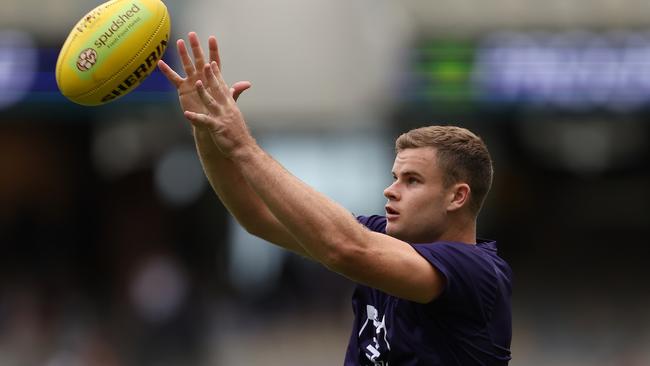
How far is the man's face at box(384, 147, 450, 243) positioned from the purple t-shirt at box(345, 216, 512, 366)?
0.51 feet

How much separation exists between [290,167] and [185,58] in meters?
14.7

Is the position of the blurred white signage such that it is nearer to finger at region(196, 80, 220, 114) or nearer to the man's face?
the man's face

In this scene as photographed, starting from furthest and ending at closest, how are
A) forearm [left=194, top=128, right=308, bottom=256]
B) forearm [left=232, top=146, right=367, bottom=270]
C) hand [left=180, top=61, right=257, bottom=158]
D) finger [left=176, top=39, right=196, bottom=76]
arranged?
forearm [left=194, top=128, right=308, bottom=256], finger [left=176, top=39, right=196, bottom=76], hand [left=180, top=61, right=257, bottom=158], forearm [left=232, top=146, right=367, bottom=270]

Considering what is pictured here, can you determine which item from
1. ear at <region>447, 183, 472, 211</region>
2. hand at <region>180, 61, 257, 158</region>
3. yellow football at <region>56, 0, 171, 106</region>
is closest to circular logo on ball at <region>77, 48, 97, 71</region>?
yellow football at <region>56, 0, 171, 106</region>

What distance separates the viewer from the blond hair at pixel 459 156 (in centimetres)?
551

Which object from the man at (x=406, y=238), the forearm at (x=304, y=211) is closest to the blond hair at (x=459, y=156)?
the man at (x=406, y=238)

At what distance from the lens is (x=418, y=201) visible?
17.9 ft

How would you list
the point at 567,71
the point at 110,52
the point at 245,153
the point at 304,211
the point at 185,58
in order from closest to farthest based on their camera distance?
the point at 304,211 < the point at 245,153 < the point at 185,58 < the point at 110,52 < the point at 567,71

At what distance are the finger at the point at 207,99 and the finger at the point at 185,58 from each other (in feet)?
0.87

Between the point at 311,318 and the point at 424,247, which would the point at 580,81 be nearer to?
the point at 311,318

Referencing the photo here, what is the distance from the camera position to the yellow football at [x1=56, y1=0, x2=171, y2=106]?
5.93m

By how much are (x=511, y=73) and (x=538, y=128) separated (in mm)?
5978

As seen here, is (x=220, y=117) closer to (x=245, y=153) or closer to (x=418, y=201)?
(x=245, y=153)

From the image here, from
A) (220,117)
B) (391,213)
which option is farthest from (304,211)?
(391,213)
